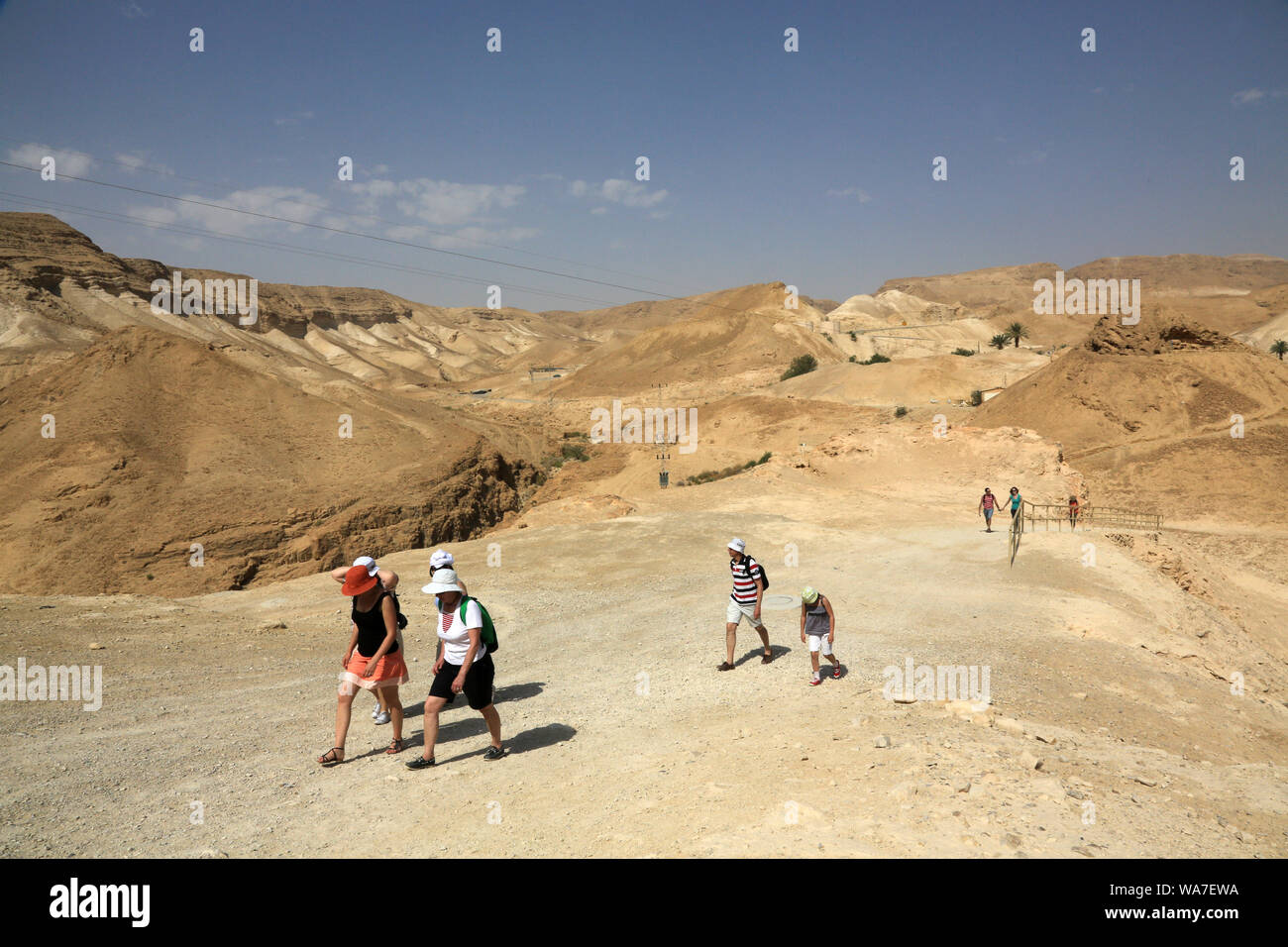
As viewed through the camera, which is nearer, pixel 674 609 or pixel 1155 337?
pixel 674 609

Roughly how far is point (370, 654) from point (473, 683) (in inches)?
45.1

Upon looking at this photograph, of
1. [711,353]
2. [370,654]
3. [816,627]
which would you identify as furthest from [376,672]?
[711,353]

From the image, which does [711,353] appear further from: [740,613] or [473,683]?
[473,683]

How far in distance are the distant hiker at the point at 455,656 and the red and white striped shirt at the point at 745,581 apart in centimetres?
403

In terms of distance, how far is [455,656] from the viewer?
6316 millimetres

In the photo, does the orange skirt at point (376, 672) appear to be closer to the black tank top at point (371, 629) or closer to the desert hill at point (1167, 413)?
the black tank top at point (371, 629)

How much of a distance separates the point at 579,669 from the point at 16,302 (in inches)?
2467

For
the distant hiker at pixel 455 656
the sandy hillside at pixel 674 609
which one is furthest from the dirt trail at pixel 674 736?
the distant hiker at pixel 455 656

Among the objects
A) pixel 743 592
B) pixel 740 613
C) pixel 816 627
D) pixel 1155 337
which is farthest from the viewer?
pixel 1155 337

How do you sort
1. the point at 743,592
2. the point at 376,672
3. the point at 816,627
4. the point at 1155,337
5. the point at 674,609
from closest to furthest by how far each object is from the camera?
the point at 376,672 < the point at 816,627 < the point at 743,592 < the point at 674,609 < the point at 1155,337


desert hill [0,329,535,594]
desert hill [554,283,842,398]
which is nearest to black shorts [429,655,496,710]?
desert hill [0,329,535,594]

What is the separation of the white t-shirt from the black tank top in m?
0.73

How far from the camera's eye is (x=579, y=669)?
34.1ft

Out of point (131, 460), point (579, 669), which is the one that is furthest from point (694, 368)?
point (579, 669)
